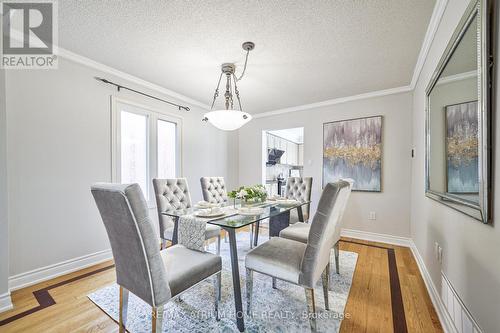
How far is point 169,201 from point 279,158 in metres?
4.11

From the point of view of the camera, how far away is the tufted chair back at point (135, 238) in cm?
107

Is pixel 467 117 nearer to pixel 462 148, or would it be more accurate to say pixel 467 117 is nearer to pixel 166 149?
pixel 462 148

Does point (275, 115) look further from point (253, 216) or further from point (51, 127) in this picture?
point (51, 127)

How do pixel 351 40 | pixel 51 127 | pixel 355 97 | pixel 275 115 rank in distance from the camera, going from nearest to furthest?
1. pixel 351 40
2. pixel 51 127
3. pixel 355 97
4. pixel 275 115

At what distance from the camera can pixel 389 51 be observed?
2248 mm

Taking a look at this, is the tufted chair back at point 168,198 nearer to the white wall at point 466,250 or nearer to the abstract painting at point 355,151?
the white wall at point 466,250

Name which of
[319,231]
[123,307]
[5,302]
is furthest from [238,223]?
[5,302]

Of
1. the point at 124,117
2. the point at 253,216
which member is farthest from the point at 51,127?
the point at 253,216

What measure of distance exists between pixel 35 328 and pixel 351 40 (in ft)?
Result: 11.4

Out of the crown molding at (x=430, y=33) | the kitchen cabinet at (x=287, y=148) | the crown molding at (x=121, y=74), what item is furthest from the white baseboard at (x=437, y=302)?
the crown molding at (x=121, y=74)

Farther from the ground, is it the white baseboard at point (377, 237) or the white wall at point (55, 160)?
the white wall at point (55, 160)

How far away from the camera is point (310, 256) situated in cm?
138

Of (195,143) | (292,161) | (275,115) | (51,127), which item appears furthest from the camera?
(292,161)

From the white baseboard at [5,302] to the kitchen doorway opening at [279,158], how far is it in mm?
3809
